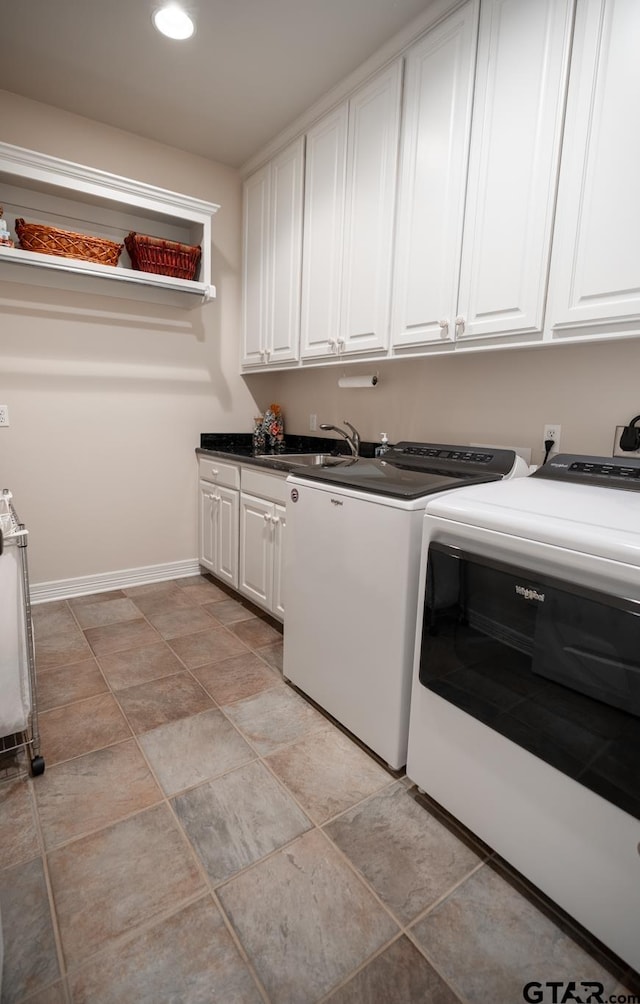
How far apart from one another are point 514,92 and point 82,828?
2.53m

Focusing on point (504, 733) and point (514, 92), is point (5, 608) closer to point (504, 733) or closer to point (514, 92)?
point (504, 733)

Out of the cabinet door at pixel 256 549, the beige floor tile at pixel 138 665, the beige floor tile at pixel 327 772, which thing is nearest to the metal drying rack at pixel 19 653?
the beige floor tile at pixel 138 665

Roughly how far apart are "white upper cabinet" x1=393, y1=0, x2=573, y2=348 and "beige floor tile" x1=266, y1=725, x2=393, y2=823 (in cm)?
150

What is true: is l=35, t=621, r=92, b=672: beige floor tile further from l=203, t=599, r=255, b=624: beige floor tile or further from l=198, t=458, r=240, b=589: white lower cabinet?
l=198, t=458, r=240, b=589: white lower cabinet

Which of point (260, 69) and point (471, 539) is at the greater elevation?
point (260, 69)

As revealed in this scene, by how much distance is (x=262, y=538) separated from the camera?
8.21 feet

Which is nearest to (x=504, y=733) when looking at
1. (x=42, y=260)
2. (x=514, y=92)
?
(x=514, y=92)

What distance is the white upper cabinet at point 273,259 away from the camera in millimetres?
2607

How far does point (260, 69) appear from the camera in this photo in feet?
7.11

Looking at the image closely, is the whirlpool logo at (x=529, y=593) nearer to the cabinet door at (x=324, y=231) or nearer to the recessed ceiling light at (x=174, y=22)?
the cabinet door at (x=324, y=231)

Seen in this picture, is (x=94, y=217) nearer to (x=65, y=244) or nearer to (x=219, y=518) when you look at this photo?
(x=65, y=244)

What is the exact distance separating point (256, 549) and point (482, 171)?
1.87m

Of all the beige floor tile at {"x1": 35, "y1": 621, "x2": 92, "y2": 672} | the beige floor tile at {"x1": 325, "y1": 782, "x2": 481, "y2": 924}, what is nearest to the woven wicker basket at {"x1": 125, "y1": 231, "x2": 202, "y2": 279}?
the beige floor tile at {"x1": 35, "y1": 621, "x2": 92, "y2": 672}

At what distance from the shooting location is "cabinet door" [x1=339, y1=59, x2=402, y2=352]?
200cm
